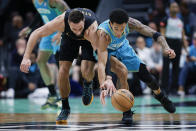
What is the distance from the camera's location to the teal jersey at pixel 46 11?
845cm

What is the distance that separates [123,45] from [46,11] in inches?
88.6

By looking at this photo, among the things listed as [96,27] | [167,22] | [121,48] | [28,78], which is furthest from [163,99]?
[28,78]

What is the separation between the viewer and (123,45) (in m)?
6.70

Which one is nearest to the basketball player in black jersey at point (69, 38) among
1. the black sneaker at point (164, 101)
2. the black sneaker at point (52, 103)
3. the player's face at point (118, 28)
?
the player's face at point (118, 28)

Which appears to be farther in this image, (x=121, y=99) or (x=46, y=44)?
(x=46, y=44)

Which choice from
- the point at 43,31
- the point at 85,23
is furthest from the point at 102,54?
the point at 43,31

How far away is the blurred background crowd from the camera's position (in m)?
11.8

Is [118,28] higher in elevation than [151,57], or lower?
higher

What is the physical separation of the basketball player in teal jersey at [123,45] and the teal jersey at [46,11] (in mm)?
2071

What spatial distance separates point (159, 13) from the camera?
14.1 meters

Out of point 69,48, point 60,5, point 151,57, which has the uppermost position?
point 60,5

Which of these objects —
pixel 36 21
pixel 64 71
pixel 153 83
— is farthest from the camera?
pixel 36 21

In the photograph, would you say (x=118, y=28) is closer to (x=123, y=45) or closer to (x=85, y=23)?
(x=85, y=23)

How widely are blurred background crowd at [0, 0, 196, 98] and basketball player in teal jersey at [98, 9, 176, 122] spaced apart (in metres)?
4.15
